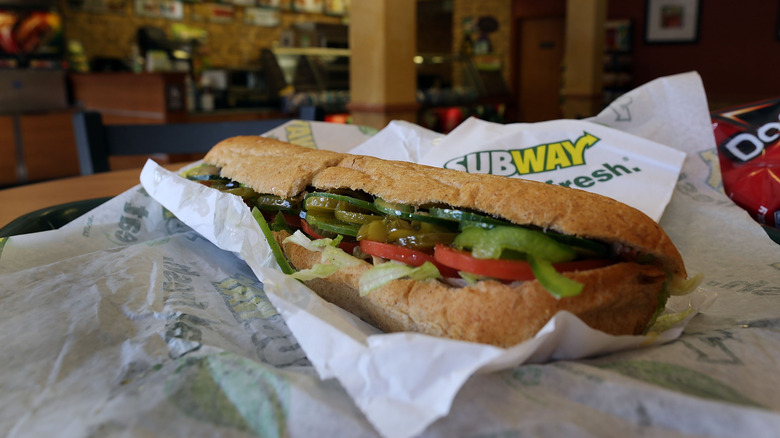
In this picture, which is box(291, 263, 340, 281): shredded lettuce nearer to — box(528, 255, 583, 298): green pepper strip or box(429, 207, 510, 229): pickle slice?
box(429, 207, 510, 229): pickle slice

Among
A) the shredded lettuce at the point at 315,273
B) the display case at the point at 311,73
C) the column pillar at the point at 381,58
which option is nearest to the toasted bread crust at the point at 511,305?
the shredded lettuce at the point at 315,273

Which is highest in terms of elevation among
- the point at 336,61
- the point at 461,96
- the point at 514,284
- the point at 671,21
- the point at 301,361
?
the point at 671,21

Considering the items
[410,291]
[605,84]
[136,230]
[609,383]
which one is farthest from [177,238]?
[605,84]

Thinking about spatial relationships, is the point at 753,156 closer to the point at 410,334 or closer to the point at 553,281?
the point at 553,281

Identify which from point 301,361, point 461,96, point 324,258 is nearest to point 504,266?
point 301,361

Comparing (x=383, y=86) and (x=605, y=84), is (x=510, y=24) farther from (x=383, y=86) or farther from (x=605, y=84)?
(x=383, y=86)

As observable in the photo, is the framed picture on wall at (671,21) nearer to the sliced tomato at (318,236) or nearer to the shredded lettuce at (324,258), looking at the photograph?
the sliced tomato at (318,236)

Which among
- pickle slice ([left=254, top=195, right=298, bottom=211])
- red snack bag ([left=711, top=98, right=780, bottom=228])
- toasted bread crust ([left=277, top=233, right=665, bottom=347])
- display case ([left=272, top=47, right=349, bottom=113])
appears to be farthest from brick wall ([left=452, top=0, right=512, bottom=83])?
toasted bread crust ([left=277, top=233, right=665, bottom=347])
